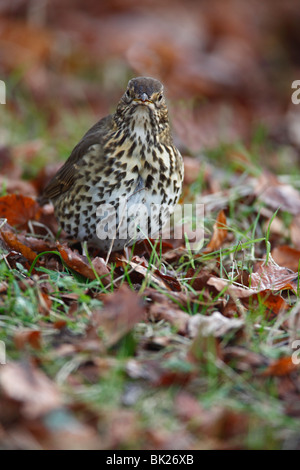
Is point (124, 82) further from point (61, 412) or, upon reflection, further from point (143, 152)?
point (61, 412)

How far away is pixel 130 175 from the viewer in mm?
3432

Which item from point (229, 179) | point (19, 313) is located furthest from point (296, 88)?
point (19, 313)

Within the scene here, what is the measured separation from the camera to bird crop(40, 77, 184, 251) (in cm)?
343

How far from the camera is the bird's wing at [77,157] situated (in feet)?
11.8

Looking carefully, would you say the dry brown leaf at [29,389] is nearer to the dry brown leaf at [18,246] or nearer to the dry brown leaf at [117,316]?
the dry brown leaf at [117,316]

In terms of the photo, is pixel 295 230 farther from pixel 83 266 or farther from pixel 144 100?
pixel 83 266

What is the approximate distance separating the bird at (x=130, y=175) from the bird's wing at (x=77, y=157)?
10 millimetres

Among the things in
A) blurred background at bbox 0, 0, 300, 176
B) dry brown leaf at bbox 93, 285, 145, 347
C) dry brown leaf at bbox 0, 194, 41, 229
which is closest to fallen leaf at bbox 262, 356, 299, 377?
dry brown leaf at bbox 93, 285, 145, 347

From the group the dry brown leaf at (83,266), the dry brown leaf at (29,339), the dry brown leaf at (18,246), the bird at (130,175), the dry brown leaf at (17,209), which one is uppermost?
the bird at (130,175)

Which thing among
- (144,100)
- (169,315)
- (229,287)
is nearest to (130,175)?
(144,100)

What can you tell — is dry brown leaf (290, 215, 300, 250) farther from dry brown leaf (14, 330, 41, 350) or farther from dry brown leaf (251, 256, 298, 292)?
dry brown leaf (14, 330, 41, 350)

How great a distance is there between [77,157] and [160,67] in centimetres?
405

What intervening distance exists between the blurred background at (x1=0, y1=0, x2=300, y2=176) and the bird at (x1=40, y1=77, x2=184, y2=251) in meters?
1.47

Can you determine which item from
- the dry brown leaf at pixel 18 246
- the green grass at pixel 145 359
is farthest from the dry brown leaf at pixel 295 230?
the dry brown leaf at pixel 18 246
